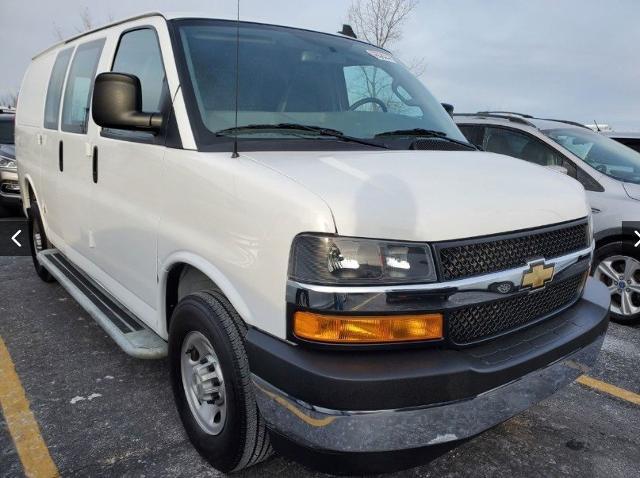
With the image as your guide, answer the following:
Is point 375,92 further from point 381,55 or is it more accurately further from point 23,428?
point 23,428

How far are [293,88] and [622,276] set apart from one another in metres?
3.60

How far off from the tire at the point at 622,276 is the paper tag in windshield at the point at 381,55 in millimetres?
2675

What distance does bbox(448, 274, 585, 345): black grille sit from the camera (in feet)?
6.48

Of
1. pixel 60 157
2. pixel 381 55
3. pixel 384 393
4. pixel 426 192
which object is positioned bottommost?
pixel 384 393

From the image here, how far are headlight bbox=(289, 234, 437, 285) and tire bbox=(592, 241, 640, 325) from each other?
366 cm

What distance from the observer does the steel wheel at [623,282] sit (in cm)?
473

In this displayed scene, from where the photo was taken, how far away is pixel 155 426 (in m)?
2.86

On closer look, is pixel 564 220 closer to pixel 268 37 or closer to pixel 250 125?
pixel 250 125

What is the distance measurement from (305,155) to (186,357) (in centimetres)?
111

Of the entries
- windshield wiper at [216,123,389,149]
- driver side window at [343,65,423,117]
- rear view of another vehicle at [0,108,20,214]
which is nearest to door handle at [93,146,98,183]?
windshield wiper at [216,123,389,149]

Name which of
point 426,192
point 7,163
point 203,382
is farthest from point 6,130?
point 426,192

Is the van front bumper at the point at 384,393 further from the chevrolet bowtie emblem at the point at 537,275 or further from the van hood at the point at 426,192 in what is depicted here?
the van hood at the point at 426,192

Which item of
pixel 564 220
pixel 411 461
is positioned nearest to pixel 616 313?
pixel 564 220

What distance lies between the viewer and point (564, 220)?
7.86 feet
